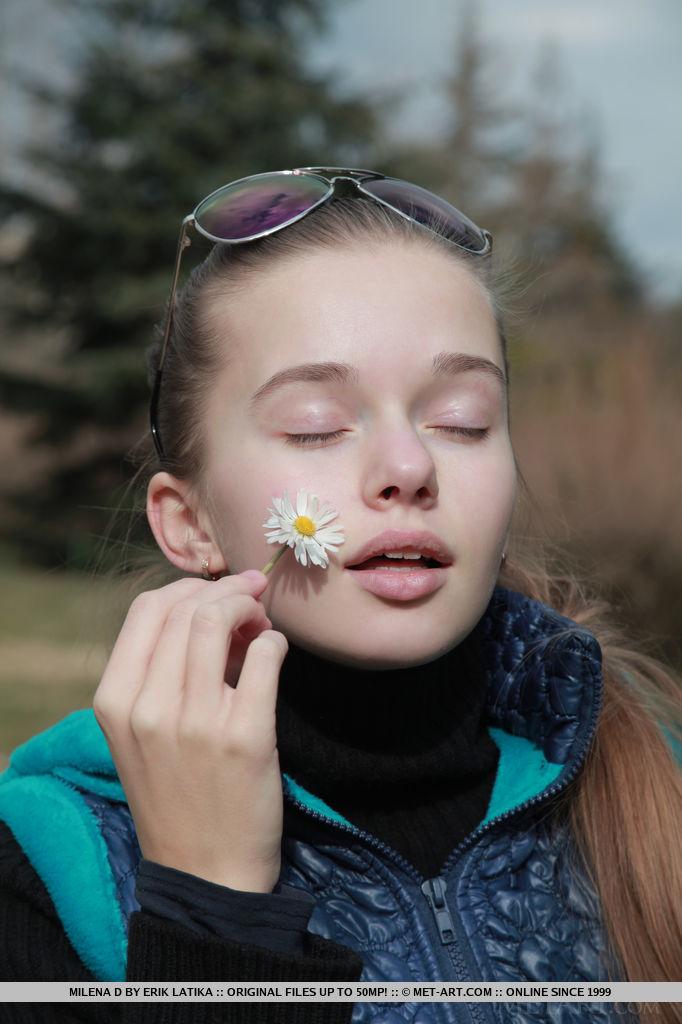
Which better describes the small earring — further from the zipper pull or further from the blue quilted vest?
the zipper pull

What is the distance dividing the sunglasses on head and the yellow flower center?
698 mm

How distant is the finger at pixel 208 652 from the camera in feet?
5.50

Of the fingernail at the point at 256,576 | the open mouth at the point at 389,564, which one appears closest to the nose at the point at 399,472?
the open mouth at the point at 389,564

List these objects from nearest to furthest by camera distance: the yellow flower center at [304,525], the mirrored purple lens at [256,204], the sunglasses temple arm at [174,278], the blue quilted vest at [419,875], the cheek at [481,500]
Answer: the blue quilted vest at [419,875] → the yellow flower center at [304,525] → the cheek at [481,500] → the mirrored purple lens at [256,204] → the sunglasses temple arm at [174,278]

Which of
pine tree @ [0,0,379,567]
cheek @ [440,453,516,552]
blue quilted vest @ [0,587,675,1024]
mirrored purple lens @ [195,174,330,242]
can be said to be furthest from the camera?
pine tree @ [0,0,379,567]

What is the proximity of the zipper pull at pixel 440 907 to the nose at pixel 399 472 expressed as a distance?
2.45 ft

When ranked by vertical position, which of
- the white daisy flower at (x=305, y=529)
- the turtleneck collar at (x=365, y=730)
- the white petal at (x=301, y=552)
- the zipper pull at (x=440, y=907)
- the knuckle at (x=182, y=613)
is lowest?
the zipper pull at (x=440, y=907)

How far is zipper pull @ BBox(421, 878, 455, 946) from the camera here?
6.32 ft

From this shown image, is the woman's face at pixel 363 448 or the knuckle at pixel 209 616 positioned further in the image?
the woman's face at pixel 363 448

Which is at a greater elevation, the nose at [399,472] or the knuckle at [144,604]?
the nose at [399,472]

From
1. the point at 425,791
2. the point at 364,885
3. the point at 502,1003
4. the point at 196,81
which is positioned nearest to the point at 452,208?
the point at 425,791

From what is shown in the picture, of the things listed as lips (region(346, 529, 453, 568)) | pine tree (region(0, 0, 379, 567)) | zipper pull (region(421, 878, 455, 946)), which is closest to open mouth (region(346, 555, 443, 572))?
lips (region(346, 529, 453, 568))

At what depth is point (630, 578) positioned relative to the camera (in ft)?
26.3

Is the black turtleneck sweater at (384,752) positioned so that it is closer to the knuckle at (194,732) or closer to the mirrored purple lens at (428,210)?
the knuckle at (194,732)
